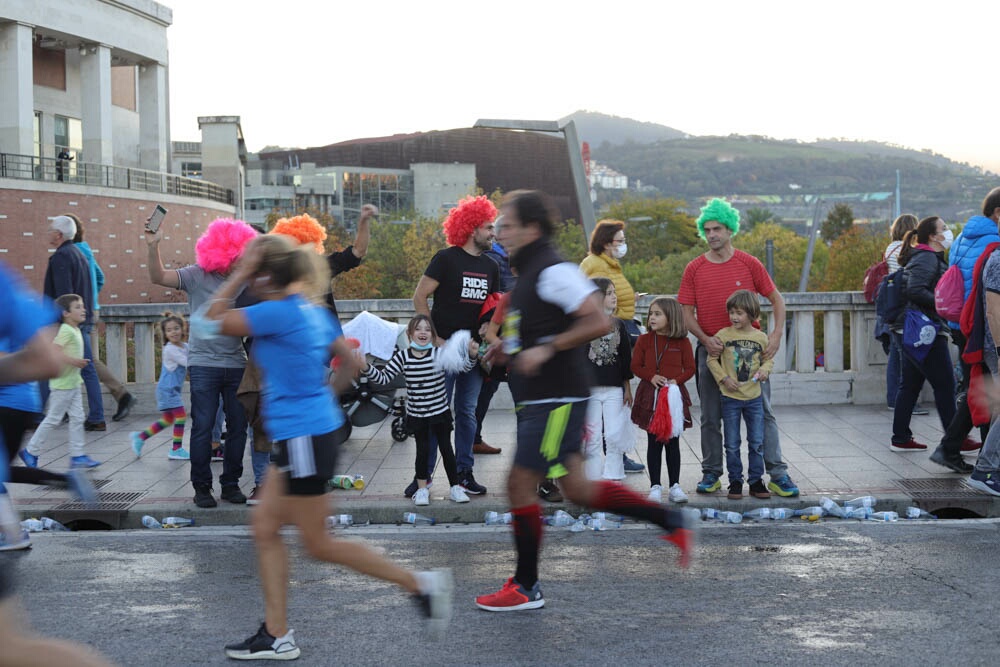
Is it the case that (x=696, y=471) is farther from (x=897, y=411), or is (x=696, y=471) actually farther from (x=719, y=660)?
(x=719, y=660)

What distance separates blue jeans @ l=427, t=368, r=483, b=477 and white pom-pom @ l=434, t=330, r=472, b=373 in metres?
0.33

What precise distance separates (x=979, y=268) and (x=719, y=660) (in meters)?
4.52

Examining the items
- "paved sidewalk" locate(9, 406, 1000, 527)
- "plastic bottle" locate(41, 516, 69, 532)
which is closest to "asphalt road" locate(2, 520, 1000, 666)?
"plastic bottle" locate(41, 516, 69, 532)

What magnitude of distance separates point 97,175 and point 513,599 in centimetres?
4208

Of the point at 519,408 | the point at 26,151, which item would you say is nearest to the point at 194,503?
the point at 519,408

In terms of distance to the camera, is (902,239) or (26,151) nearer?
(902,239)

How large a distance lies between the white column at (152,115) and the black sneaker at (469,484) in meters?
43.5

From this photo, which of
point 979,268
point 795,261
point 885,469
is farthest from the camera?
point 795,261

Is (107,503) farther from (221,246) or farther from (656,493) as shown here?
(656,493)

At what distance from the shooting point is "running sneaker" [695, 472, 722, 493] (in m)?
8.17

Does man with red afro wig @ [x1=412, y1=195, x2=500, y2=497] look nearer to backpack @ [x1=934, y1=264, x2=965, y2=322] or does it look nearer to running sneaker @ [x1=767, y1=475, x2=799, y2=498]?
running sneaker @ [x1=767, y1=475, x2=799, y2=498]

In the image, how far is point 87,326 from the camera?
10992 millimetres

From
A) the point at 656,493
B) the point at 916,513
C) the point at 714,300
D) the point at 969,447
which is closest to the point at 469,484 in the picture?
the point at 656,493

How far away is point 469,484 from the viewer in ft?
27.0
